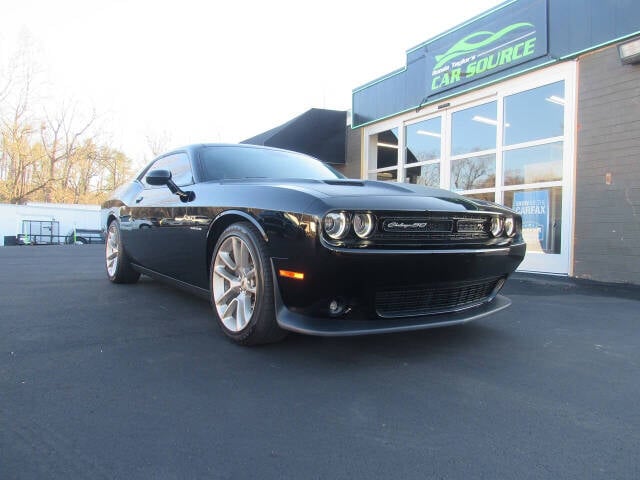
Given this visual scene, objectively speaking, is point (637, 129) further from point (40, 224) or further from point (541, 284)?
point (40, 224)

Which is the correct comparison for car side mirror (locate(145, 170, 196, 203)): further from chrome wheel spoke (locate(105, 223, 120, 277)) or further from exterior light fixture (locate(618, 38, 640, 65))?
exterior light fixture (locate(618, 38, 640, 65))

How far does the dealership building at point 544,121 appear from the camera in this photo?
6.32 m

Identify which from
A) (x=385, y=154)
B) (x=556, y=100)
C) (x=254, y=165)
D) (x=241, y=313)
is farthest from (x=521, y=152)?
(x=241, y=313)

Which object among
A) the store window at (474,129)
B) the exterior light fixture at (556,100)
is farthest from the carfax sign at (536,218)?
the exterior light fixture at (556,100)

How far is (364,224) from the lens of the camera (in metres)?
2.38

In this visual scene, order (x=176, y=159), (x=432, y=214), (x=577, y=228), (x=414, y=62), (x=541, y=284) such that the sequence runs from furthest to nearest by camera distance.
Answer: (x=414, y=62), (x=577, y=228), (x=541, y=284), (x=176, y=159), (x=432, y=214)

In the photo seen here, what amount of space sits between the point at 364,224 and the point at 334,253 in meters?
Result: 0.24

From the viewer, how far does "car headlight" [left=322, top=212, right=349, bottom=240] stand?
2.32 m

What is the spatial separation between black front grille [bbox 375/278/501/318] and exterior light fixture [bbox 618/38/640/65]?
490 cm

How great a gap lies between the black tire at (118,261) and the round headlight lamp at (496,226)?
3623 mm

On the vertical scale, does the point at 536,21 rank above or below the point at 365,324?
above

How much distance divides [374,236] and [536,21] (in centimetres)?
679

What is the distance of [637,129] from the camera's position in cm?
616

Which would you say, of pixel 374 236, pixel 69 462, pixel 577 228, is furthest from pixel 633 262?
pixel 69 462
